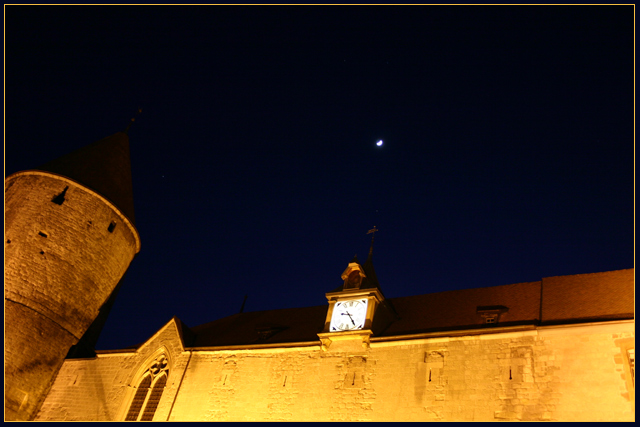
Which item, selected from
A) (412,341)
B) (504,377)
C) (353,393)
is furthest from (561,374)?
(353,393)

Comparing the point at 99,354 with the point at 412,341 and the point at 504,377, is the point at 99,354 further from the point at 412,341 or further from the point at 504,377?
the point at 504,377

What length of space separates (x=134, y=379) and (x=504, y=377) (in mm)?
11671

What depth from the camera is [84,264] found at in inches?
806

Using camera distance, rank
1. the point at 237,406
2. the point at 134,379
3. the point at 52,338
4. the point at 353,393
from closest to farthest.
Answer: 1. the point at 353,393
2. the point at 237,406
3. the point at 134,379
4. the point at 52,338

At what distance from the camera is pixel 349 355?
15.2m

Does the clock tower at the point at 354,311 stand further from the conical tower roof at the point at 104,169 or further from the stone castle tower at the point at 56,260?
the conical tower roof at the point at 104,169

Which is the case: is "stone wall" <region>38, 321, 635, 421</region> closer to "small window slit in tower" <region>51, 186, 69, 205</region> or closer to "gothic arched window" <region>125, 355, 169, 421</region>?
"gothic arched window" <region>125, 355, 169, 421</region>

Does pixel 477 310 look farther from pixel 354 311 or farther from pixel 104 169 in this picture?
pixel 104 169

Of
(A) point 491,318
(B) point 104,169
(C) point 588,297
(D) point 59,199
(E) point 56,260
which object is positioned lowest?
(A) point 491,318

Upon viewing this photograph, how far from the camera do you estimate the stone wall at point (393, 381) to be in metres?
12.1

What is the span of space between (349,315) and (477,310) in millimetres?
3653

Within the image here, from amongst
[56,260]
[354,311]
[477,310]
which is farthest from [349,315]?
[56,260]

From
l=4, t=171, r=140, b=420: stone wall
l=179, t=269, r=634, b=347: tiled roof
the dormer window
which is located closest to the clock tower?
l=179, t=269, r=634, b=347: tiled roof

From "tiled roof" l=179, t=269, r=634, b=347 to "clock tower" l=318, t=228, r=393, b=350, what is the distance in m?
0.52
